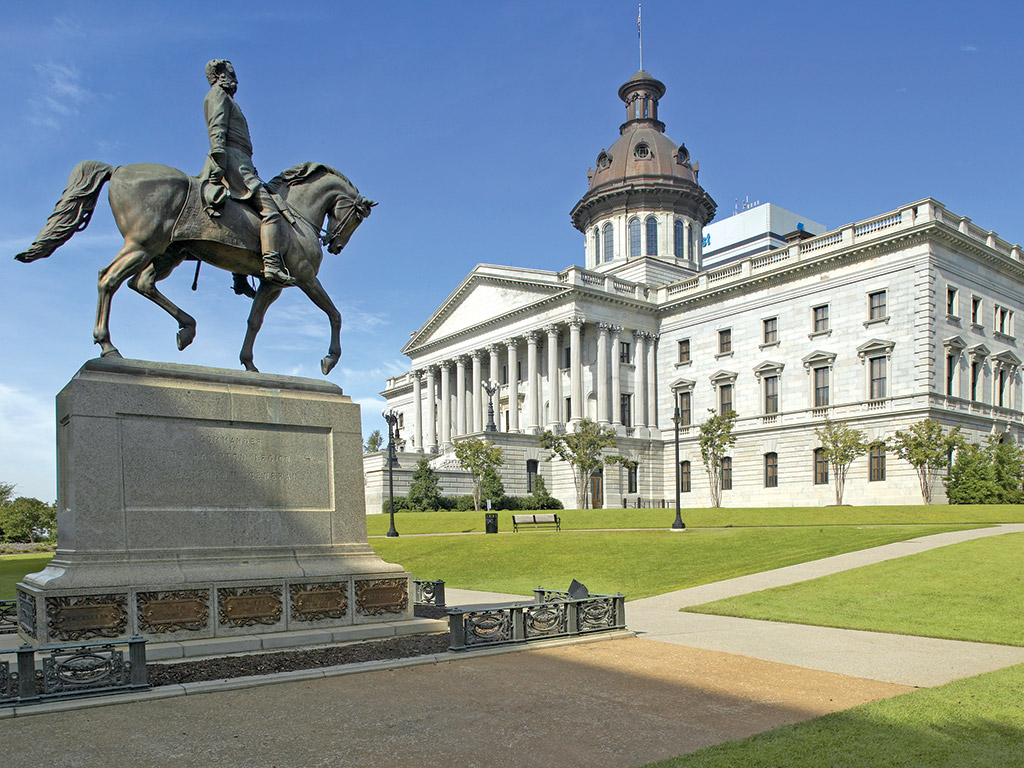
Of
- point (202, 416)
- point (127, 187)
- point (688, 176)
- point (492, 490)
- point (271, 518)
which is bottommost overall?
point (492, 490)

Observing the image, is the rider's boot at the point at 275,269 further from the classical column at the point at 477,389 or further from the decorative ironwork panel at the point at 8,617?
the classical column at the point at 477,389

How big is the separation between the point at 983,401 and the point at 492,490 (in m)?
35.3

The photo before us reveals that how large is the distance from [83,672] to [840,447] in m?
53.7

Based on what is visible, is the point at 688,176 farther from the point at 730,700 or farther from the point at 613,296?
the point at 730,700

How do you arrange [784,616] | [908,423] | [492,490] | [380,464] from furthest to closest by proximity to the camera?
[380,464], [492,490], [908,423], [784,616]

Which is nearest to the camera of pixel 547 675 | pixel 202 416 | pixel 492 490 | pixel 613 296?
pixel 547 675

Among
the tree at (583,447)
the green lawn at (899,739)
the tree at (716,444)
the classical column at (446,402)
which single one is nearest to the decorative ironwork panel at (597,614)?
the green lawn at (899,739)

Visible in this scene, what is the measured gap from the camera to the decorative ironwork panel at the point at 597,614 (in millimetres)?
13133

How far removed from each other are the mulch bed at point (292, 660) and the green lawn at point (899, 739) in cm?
532

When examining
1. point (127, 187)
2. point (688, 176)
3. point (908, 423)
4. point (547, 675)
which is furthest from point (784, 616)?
point (688, 176)

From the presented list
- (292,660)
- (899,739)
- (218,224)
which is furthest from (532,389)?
(899,739)

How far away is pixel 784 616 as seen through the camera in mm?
15648

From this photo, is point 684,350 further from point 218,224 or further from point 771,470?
point 218,224

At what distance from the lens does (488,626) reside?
39.7ft
